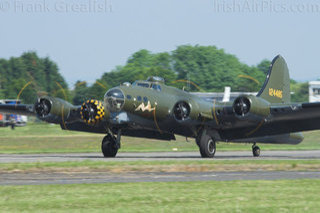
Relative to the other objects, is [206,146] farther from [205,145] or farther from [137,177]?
[137,177]

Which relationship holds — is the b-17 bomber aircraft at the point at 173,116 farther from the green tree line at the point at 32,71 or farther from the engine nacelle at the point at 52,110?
the green tree line at the point at 32,71

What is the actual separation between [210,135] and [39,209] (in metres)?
23.4

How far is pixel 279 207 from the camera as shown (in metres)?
13.6

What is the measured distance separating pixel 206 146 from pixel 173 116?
2.72 metres

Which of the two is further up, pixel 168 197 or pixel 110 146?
pixel 168 197

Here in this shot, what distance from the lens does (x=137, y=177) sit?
21.6 metres

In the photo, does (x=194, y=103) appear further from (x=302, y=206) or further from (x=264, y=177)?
(x=302, y=206)

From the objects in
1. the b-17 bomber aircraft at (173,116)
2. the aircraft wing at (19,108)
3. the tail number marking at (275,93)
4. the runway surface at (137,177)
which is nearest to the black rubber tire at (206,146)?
the b-17 bomber aircraft at (173,116)

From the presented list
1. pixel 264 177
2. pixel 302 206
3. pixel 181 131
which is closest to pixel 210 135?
pixel 181 131

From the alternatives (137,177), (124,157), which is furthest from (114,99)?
(137,177)

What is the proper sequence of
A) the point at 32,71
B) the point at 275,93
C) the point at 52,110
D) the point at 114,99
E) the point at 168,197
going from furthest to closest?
the point at 32,71 → the point at 275,93 → the point at 52,110 → the point at 114,99 → the point at 168,197

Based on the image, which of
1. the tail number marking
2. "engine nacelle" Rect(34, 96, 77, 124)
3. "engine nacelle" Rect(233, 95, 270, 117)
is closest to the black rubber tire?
"engine nacelle" Rect(233, 95, 270, 117)

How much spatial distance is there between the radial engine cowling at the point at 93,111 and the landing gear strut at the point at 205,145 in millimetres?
6363

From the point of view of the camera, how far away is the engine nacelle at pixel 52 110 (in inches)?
1442
